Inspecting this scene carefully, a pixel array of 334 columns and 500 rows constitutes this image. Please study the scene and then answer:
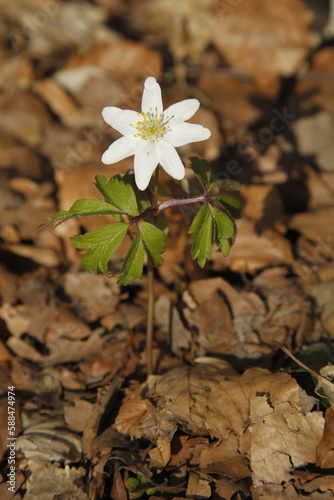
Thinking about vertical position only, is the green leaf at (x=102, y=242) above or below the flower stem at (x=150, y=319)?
above

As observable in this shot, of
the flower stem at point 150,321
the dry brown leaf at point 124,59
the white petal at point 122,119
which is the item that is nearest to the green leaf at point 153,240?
the flower stem at point 150,321

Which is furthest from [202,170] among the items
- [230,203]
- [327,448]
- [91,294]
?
[91,294]

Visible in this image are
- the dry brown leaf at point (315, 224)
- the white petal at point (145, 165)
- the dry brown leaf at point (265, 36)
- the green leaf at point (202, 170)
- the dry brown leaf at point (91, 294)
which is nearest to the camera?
the white petal at point (145, 165)

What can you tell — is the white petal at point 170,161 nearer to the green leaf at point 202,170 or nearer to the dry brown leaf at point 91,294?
the green leaf at point 202,170

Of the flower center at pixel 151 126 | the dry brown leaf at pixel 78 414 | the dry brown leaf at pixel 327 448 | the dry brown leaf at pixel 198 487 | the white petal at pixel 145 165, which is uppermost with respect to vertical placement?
the flower center at pixel 151 126

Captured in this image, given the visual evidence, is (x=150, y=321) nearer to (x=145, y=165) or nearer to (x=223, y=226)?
(x=223, y=226)

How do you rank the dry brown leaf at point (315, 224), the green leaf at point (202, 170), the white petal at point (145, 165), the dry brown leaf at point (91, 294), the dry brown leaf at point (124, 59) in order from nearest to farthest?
the white petal at point (145, 165)
the green leaf at point (202, 170)
the dry brown leaf at point (91, 294)
the dry brown leaf at point (315, 224)
the dry brown leaf at point (124, 59)

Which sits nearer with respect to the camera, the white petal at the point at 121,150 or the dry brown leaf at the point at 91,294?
the white petal at the point at 121,150
